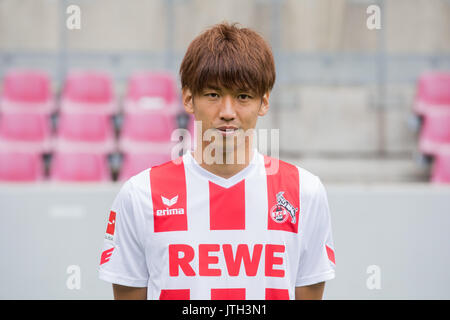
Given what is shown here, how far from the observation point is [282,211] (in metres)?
1.20

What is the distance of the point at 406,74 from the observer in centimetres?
438

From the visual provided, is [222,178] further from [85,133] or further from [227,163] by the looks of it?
[85,133]

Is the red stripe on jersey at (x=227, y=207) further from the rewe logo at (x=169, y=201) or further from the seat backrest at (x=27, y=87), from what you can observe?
the seat backrest at (x=27, y=87)

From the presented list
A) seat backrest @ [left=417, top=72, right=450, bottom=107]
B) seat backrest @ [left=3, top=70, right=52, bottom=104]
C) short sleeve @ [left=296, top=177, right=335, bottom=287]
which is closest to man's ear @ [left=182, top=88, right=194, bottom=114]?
short sleeve @ [left=296, top=177, right=335, bottom=287]

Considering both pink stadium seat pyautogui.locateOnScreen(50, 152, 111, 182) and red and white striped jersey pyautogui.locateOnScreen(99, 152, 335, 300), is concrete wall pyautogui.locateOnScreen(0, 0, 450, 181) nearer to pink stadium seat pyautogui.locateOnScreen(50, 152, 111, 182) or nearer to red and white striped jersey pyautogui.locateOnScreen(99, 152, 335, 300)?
pink stadium seat pyautogui.locateOnScreen(50, 152, 111, 182)

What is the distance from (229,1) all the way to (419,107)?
1.73 m

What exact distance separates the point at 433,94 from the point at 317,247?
3.27m

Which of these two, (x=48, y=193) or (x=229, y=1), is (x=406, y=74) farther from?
(x=48, y=193)

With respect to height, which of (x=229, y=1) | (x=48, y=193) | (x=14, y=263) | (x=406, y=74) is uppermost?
(x=229, y=1)

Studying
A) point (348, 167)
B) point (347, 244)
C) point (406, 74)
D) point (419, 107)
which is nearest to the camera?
point (347, 244)

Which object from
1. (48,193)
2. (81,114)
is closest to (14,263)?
(48,193)

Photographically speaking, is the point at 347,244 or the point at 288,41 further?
the point at 288,41

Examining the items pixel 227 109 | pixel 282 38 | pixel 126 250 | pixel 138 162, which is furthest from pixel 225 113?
pixel 282 38

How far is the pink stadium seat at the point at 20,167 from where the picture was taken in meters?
3.75
